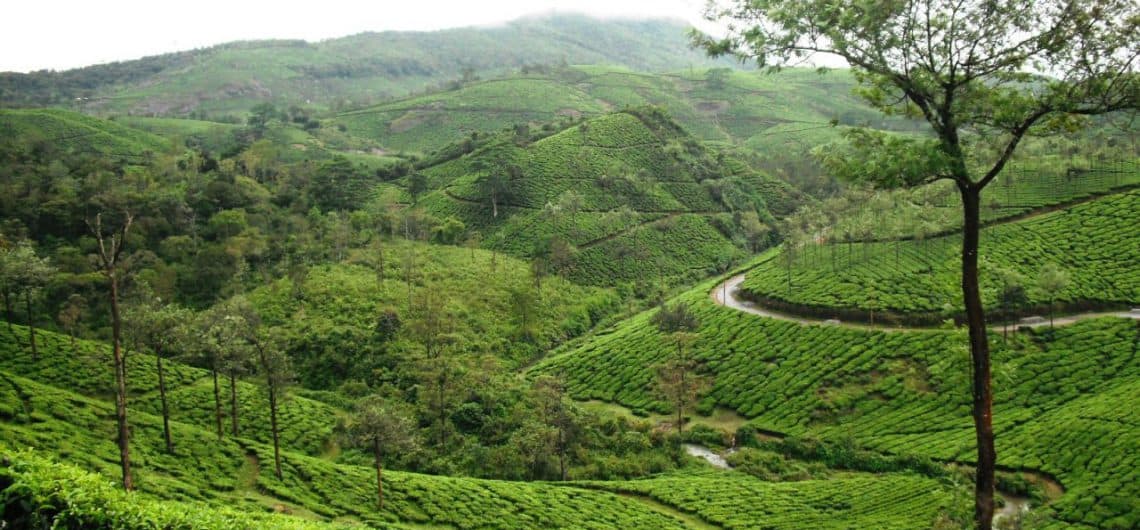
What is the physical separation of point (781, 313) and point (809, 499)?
27.5 metres

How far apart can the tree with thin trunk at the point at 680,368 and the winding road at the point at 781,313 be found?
6.79m

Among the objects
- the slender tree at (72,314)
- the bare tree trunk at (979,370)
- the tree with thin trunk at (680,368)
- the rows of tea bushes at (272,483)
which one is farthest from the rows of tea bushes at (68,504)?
the slender tree at (72,314)

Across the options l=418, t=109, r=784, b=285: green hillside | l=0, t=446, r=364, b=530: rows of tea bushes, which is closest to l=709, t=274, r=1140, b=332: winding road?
l=418, t=109, r=784, b=285: green hillside

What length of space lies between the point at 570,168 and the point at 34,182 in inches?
2664

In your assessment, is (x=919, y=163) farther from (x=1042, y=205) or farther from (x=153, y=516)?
(x=1042, y=205)

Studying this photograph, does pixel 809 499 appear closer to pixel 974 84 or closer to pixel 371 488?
pixel 371 488

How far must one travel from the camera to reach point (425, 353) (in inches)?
2167

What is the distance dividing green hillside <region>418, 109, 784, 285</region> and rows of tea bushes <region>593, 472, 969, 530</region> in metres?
44.6

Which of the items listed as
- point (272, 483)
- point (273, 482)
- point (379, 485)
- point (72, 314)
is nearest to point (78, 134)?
point (72, 314)

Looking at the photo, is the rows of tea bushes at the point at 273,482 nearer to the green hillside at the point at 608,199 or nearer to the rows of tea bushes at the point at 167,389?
the rows of tea bushes at the point at 167,389

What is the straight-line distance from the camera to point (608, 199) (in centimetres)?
9919

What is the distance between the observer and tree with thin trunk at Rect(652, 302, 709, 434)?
4881 cm

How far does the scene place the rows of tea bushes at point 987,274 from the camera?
51000 mm

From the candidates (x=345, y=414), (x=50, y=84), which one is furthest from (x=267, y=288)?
(x=50, y=84)
